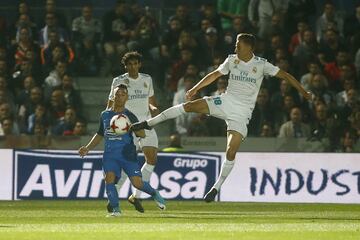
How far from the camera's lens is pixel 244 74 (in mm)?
14070

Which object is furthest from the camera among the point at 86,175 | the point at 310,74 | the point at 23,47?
the point at 23,47

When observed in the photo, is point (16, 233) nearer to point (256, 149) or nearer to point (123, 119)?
point (123, 119)

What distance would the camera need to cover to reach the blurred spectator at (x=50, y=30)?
21469 mm

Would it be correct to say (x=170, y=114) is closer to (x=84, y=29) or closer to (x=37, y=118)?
(x=37, y=118)

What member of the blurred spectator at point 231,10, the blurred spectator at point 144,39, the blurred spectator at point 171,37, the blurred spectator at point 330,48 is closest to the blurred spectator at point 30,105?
the blurred spectator at point 144,39

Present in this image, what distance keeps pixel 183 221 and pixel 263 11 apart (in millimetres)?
9912

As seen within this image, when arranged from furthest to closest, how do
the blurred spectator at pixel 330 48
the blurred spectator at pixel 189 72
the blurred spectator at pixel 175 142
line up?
the blurred spectator at pixel 330 48 → the blurred spectator at pixel 189 72 → the blurred spectator at pixel 175 142

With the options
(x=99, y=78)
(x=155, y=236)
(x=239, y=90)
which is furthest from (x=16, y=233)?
(x=99, y=78)

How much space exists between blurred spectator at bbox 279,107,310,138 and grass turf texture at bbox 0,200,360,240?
2.44m

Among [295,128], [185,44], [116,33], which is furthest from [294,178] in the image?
[116,33]

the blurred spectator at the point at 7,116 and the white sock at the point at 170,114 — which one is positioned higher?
the white sock at the point at 170,114

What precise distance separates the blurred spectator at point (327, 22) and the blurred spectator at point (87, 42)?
4268 mm

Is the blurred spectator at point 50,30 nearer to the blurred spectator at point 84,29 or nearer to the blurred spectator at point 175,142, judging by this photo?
the blurred spectator at point 84,29

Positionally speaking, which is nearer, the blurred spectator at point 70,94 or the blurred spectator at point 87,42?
the blurred spectator at point 70,94
